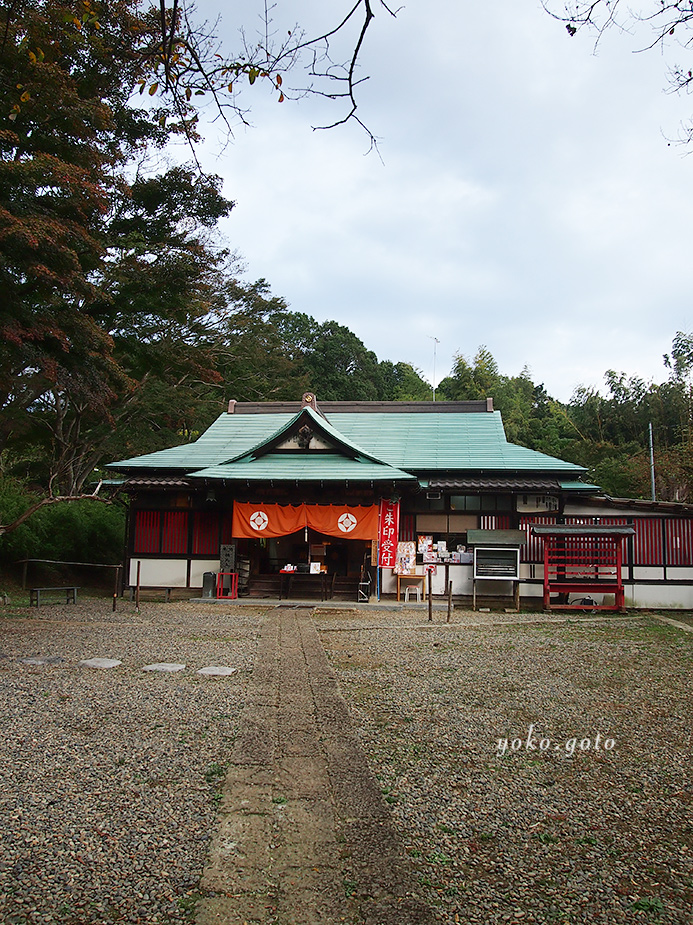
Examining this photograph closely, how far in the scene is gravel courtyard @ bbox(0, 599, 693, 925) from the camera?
2.93m

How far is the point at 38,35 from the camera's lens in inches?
345

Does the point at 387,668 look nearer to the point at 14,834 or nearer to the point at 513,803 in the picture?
the point at 513,803

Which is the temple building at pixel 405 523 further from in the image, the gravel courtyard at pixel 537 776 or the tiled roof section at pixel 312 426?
the gravel courtyard at pixel 537 776

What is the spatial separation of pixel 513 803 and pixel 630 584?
42.5ft

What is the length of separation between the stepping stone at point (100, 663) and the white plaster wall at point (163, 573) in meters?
8.65

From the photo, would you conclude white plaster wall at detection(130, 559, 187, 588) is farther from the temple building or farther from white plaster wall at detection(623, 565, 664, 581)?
white plaster wall at detection(623, 565, 664, 581)

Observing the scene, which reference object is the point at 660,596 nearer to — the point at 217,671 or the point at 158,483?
the point at 217,671

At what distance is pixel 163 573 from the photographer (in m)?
16.7

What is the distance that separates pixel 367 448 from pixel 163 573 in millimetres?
6145

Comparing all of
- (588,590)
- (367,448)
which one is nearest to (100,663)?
(588,590)

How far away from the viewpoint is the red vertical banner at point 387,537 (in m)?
15.6

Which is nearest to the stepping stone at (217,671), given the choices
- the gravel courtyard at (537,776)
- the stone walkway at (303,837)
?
the gravel courtyard at (537,776)

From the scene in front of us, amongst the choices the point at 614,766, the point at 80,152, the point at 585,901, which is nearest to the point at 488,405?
the point at 80,152

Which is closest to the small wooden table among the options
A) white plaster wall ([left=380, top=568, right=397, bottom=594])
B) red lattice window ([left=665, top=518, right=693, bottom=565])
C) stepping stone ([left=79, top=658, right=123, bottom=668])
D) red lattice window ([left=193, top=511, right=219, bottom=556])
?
white plaster wall ([left=380, top=568, right=397, bottom=594])
